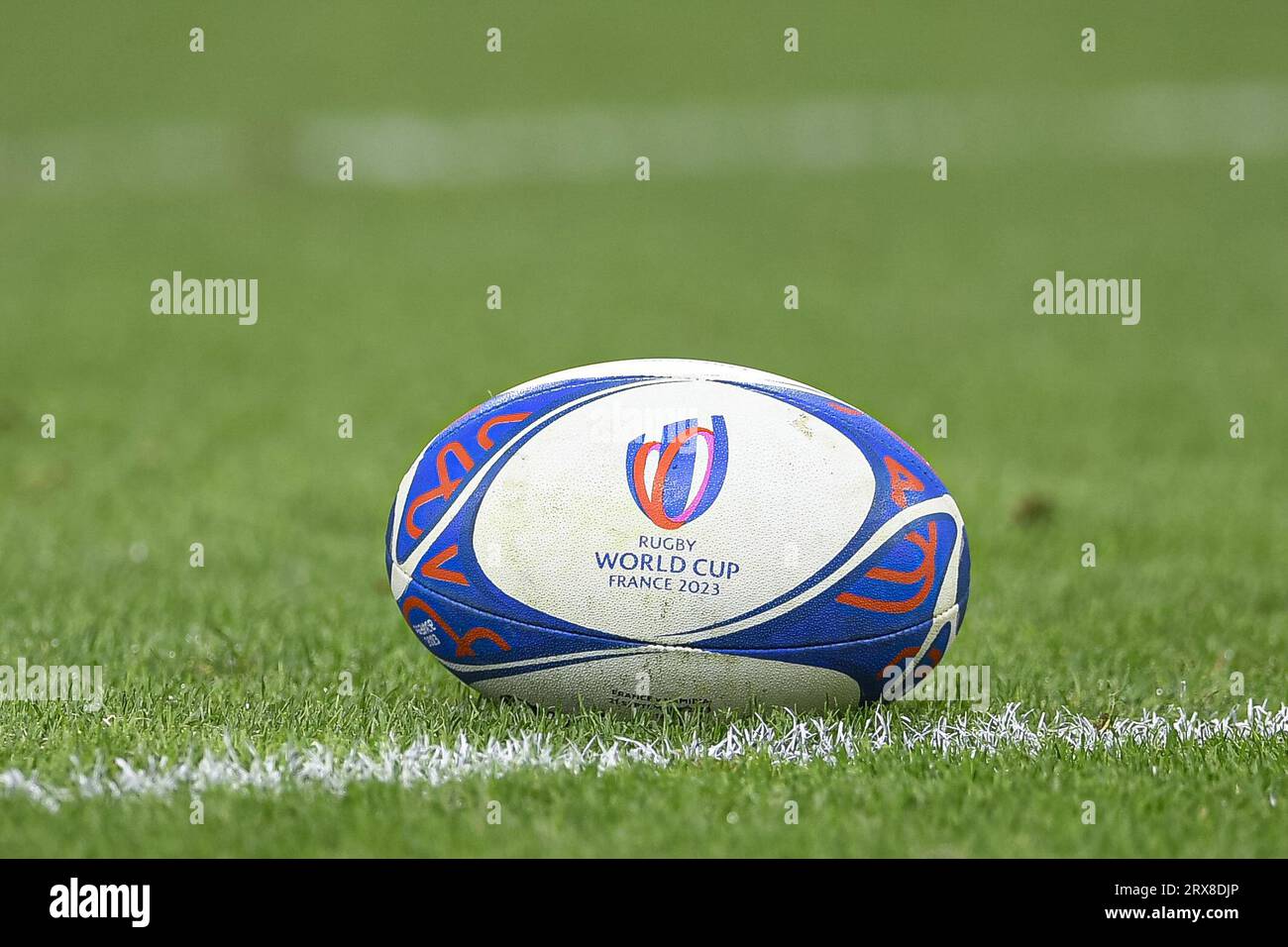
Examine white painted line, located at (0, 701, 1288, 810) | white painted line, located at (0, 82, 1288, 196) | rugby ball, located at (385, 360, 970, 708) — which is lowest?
white painted line, located at (0, 701, 1288, 810)

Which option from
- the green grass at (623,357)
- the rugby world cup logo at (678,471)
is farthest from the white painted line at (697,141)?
the rugby world cup logo at (678,471)

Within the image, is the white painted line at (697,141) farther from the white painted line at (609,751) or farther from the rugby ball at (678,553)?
the rugby ball at (678,553)

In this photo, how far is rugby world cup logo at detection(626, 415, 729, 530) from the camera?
4.07 m

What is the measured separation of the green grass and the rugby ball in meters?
0.19

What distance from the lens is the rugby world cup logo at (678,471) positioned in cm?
407

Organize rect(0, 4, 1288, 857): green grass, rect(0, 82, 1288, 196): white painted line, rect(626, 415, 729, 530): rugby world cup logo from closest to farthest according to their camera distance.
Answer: rect(0, 4, 1288, 857): green grass → rect(626, 415, 729, 530): rugby world cup logo → rect(0, 82, 1288, 196): white painted line

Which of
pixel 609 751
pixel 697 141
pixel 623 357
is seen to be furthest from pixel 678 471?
pixel 697 141

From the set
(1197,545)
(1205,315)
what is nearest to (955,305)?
(1205,315)

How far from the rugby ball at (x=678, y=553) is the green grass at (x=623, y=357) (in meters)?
0.19

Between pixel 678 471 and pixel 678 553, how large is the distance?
0.21m

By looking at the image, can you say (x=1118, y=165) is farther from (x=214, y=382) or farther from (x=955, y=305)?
(x=214, y=382)

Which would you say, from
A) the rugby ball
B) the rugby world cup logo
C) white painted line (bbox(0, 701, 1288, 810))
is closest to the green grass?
white painted line (bbox(0, 701, 1288, 810))

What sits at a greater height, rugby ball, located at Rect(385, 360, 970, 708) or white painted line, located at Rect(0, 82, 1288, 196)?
white painted line, located at Rect(0, 82, 1288, 196)

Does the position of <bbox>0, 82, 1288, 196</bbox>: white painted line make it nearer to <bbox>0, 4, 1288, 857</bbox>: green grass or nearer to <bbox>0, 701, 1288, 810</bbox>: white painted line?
<bbox>0, 4, 1288, 857</bbox>: green grass
